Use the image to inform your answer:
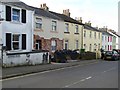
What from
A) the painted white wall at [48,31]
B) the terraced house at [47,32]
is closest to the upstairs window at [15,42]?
the terraced house at [47,32]

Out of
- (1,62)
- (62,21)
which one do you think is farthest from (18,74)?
(62,21)

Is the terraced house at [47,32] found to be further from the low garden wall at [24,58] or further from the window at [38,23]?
the low garden wall at [24,58]

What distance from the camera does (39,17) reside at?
112 ft

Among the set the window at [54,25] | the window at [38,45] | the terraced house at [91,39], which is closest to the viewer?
the window at [38,45]

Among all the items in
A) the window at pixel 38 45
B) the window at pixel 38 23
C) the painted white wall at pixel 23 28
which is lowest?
the window at pixel 38 45

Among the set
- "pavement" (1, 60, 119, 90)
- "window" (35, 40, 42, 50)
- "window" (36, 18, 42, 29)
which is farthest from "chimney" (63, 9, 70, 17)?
"pavement" (1, 60, 119, 90)

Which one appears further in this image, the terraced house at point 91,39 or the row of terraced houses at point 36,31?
the terraced house at point 91,39

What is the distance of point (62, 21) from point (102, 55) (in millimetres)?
11507

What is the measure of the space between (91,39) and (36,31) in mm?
23296

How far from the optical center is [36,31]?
3334cm

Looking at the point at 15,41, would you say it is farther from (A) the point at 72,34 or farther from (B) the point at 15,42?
(A) the point at 72,34

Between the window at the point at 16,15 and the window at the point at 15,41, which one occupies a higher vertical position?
the window at the point at 16,15

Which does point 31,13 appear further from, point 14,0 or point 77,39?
point 77,39

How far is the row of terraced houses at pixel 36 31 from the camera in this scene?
86.8 feet
